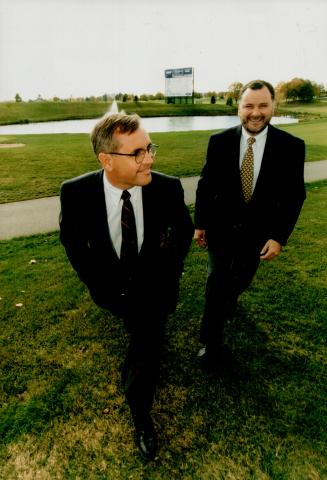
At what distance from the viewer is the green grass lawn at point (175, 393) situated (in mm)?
2477

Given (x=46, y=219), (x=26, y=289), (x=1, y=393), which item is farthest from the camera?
(x=46, y=219)

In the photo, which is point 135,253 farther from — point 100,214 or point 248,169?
point 248,169

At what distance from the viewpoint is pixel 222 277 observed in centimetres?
334

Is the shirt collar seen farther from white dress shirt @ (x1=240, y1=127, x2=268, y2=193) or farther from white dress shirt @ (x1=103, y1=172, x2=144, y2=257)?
white dress shirt @ (x1=240, y1=127, x2=268, y2=193)

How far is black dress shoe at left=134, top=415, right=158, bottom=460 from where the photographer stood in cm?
250

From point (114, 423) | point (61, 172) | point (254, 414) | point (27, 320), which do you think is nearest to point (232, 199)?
point (254, 414)

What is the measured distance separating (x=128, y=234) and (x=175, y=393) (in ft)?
4.92

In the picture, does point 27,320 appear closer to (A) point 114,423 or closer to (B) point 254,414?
(A) point 114,423

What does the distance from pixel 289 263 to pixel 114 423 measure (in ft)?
11.9

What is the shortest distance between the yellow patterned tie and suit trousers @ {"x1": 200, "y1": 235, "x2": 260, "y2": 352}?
1.56 feet

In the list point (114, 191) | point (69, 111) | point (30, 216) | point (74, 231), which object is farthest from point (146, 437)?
point (69, 111)

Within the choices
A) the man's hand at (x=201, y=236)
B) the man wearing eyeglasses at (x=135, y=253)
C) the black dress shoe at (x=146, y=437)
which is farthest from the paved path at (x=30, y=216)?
the black dress shoe at (x=146, y=437)

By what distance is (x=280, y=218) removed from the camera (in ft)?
10.9

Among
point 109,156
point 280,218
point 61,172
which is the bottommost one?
point 61,172
